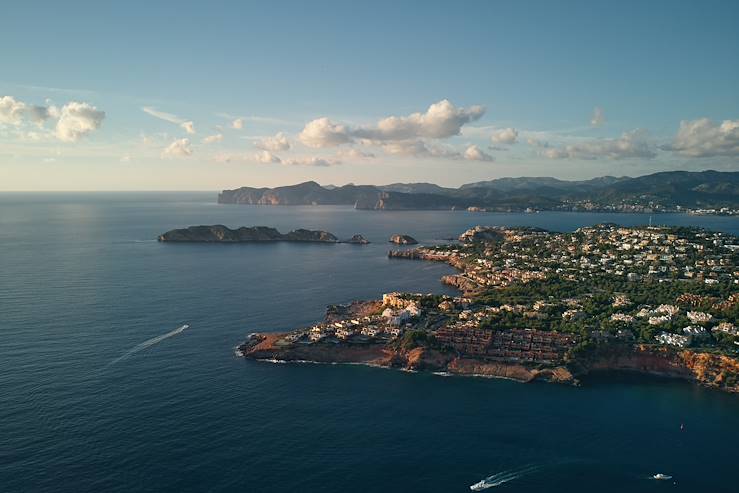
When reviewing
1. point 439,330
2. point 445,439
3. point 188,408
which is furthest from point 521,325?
point 188,408

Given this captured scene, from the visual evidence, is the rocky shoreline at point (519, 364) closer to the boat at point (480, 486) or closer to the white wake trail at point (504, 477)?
the white wake trail at point (504, 477)

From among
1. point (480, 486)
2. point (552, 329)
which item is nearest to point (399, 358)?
point (552, 329)

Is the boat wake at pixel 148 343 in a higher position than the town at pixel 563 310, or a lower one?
lower

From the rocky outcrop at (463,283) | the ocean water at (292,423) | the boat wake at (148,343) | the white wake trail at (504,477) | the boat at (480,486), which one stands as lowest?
the boat at (480,486)

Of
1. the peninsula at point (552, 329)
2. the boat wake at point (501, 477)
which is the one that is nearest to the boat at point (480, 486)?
the boat wake at point (501, 477)

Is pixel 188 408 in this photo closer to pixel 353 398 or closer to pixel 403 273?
pixel 353 398

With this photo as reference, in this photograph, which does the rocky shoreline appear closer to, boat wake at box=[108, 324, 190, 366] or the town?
the town

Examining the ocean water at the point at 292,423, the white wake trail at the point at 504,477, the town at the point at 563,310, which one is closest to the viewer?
the white wake trail at the point at 504,477
